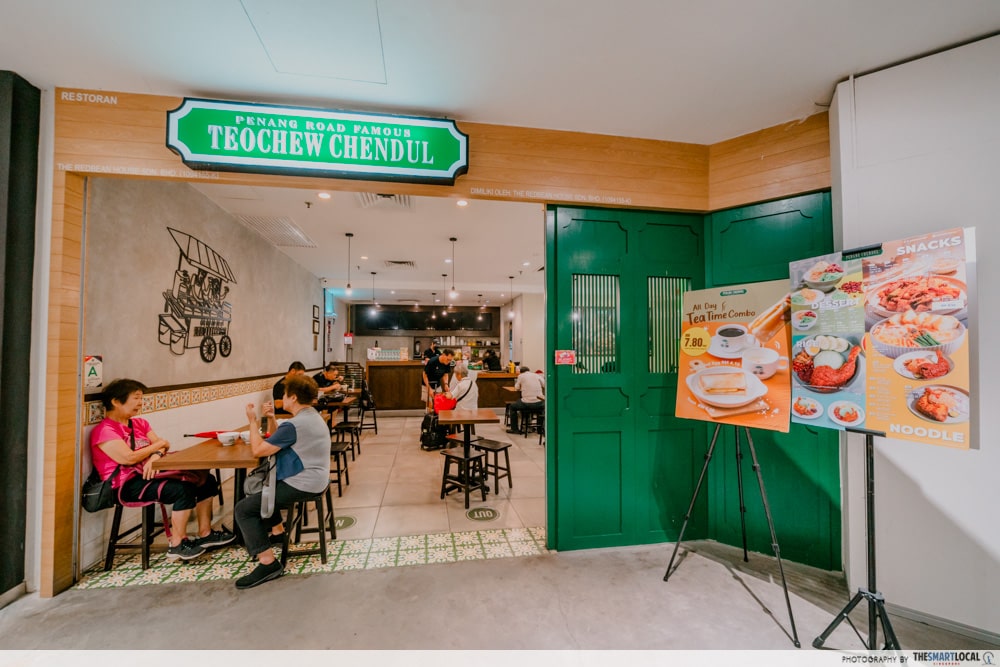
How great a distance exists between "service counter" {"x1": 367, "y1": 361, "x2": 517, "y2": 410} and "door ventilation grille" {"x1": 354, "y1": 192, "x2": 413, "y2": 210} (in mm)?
4957

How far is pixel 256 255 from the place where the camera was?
18.4ft

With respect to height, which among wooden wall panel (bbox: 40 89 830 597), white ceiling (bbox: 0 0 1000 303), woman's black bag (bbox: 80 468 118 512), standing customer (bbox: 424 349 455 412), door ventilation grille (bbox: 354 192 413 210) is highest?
white ceiling (bbox: 0 0 1000 303)

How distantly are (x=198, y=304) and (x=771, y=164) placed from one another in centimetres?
545

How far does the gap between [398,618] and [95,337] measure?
2954 mm

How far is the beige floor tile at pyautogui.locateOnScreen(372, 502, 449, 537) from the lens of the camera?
3289mm

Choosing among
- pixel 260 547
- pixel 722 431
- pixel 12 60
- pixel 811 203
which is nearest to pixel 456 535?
pixel 260 547

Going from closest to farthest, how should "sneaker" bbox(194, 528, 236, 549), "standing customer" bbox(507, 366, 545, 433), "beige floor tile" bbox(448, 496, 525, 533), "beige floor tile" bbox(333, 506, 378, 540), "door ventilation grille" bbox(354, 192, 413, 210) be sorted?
"sneaker" bbox(194, 528, 236, 549)
"beige floor tile" bbox(333, 506, 378, 540)
"beige floor tile" bbox(448, 496, 525, 533)
"door ventilation grille" bbox(354, 192, 413, 210)
"standing customer" bbox(507, 366, 545, 433)

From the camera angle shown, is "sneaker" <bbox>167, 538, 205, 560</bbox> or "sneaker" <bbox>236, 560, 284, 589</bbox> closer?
"sneaker" <bbox>236, 560, 284, 589</bbox>

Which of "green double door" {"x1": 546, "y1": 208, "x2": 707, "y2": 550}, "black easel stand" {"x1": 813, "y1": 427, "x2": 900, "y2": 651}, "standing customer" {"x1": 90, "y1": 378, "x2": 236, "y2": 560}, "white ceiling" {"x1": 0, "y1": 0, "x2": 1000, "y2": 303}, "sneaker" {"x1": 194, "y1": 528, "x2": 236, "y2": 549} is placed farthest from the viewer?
"green double door" {"x1": 546, "y1": 208, "x2": 707, "y2": 550}

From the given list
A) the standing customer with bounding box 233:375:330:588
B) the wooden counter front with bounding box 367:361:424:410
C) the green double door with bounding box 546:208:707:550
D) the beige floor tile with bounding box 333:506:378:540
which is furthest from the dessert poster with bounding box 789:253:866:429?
the wooden counter front with bounding box 367:361:424:410

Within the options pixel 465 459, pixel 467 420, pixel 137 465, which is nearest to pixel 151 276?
pixel 137 465

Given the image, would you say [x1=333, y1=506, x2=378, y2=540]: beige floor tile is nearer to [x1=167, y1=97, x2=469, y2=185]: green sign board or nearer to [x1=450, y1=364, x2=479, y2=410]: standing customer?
[x1=450, y1=364, x2=479, y2=410]: standing customer

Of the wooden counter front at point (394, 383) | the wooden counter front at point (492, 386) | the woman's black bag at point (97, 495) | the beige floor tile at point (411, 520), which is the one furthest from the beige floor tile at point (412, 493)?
the wooden counter front at point (394, 383)

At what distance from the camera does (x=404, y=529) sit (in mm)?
3326
